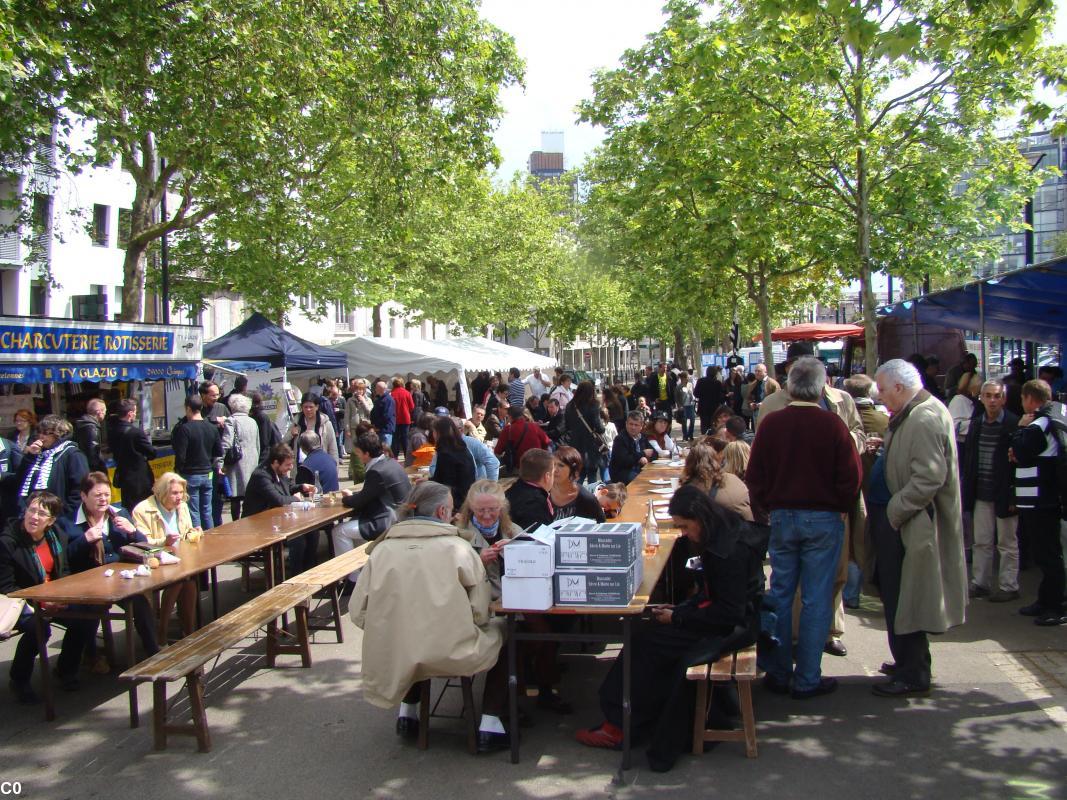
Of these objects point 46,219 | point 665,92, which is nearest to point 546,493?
point 665,92

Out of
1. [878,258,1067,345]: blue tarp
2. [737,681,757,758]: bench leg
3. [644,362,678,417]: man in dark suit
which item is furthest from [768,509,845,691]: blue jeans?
[644,362,678,417]: man in dark suit

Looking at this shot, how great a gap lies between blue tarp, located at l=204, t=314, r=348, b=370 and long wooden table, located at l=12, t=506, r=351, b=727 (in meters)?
8.44

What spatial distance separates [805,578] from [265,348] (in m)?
12.9

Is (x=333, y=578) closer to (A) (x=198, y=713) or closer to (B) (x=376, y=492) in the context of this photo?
(B) (x=376, y=492)

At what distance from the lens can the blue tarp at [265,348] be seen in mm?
16219

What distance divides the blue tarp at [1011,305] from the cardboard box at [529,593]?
17.9ft

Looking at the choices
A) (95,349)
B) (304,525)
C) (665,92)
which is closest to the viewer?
(304,525)

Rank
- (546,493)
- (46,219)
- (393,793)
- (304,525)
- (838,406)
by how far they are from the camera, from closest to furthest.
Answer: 1. (393,793)
2. (546,493)
3. (838,406)
4. (304,525)
5. (46,219)

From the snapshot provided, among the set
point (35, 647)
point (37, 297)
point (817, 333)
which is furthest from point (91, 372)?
point (37, 297)

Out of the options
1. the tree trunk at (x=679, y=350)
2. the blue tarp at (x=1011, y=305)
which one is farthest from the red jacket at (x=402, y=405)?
the tree trunk at (x=679, y=350)

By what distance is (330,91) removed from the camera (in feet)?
46.3

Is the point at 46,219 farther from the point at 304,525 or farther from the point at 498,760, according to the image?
the point at 498,760

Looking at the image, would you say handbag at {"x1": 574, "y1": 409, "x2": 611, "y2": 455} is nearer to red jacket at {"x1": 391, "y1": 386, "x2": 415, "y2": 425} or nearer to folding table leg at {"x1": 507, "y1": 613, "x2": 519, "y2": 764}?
red jacket at {"x1": 391, "y1": 386, "x2": 415, "y2": 425}

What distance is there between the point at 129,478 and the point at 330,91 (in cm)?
699
